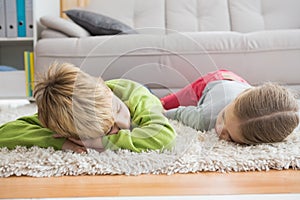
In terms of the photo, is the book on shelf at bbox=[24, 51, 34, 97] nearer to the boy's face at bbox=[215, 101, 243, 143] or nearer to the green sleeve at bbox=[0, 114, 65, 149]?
the green sleeve at bbox=[0, 114, 65, 149]

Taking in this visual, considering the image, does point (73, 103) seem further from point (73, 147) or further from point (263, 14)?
point (263, 14)

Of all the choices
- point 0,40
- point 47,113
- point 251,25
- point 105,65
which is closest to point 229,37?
point 251,25

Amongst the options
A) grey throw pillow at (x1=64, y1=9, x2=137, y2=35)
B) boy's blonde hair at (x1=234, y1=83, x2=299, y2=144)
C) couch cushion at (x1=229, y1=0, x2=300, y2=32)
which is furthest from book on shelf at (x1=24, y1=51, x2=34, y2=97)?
boy's blonde hair at (x1=234, y1=83, x2=299, y2=144)

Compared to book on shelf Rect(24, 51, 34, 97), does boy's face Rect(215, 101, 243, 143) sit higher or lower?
higher

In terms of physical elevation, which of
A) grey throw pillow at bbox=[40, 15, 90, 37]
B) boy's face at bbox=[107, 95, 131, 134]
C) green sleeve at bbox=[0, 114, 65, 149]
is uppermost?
grey throw pillow at bbox=[40, 15, 90, 37]

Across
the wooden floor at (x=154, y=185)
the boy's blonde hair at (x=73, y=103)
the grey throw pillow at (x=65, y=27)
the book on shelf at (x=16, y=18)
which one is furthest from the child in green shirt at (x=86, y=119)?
the book on shelf at (x=16, y=18)

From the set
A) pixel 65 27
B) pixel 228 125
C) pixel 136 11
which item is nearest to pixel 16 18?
pixel 65 27

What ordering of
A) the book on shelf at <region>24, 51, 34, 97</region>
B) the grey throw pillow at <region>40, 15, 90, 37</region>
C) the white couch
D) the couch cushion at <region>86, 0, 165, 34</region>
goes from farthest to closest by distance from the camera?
1. the couch cushion at <region>86, 0, 165, 34</region>
2. the book on shelf at <region>24, 51, 34, 97</region>
3. the grey throw pillow at <region>40, 15, 90, 37</region>
4. the white couch

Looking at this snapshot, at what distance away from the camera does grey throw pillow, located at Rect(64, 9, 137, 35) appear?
7.34 feet

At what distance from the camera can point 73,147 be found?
3.45 feet

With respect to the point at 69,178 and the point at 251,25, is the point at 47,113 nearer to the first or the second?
the point at 69,178

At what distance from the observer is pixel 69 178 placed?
90cm

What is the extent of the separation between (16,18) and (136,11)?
29.3 inches

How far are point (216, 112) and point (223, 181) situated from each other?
39 cm
